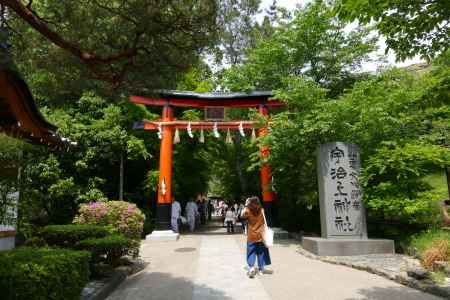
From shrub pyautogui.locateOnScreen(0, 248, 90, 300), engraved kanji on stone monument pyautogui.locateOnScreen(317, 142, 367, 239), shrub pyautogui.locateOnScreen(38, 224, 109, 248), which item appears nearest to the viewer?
shrub pyautogui.locateOnScreen(0, 248, 90, 300)

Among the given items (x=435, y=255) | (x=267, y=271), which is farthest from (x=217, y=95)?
(x=435, y=255)

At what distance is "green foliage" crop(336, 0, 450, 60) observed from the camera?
4680mm

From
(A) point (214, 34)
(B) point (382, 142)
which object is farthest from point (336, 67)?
(A) point (214, 34)

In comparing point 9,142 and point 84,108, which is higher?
point 84,108

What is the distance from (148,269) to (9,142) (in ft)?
17.5

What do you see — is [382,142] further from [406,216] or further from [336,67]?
[336,67]

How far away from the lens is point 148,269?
28.5 feet

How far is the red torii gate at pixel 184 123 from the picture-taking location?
49.9ft

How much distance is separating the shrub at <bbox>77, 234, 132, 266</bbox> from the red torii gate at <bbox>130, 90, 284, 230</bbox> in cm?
702

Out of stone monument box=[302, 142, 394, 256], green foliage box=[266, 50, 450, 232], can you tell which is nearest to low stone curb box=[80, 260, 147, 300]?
stone monument box=[302, 142, 394, 256]

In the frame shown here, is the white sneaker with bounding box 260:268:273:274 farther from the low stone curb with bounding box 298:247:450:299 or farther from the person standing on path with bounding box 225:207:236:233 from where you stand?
the person standing on path with bounding box 225:207:236:233

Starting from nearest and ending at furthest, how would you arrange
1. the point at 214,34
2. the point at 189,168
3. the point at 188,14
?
the point at 188,14, the point at 214,34, the point at 189,168

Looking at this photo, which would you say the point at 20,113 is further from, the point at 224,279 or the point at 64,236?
the point at 224,279

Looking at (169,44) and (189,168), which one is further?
(189,168)
